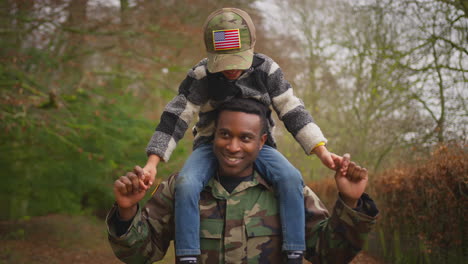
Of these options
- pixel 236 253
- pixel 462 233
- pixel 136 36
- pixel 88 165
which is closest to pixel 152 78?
pixel 136 36

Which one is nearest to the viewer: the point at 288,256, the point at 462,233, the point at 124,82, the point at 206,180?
the point at 288,256

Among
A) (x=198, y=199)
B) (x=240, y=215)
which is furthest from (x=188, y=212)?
(x=240, y=215)

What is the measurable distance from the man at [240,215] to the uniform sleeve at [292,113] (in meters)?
0.13

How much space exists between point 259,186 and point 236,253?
1.52 feet

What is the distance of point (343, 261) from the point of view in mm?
2766

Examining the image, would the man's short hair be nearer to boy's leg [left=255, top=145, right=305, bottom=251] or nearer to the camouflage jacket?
boy's leg [left=255, top=145, right=305, bottom=251]

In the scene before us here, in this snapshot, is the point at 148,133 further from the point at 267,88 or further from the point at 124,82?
the point at 267,88

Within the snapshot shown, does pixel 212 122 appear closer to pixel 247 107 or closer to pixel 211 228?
pixel 247 107

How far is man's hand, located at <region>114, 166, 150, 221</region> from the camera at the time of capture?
2.45 m

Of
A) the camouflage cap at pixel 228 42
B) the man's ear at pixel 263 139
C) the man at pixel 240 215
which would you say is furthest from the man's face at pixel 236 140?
the camouflage cap at pixel 228 42

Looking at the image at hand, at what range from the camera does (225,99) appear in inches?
112

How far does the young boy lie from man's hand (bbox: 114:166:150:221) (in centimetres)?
9

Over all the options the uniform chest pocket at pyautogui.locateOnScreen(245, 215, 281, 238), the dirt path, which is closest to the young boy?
the uniform chest pocket at pyautogui.locateOnScreen(245, 215, 281, 238)

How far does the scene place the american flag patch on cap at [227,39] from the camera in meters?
2.69
